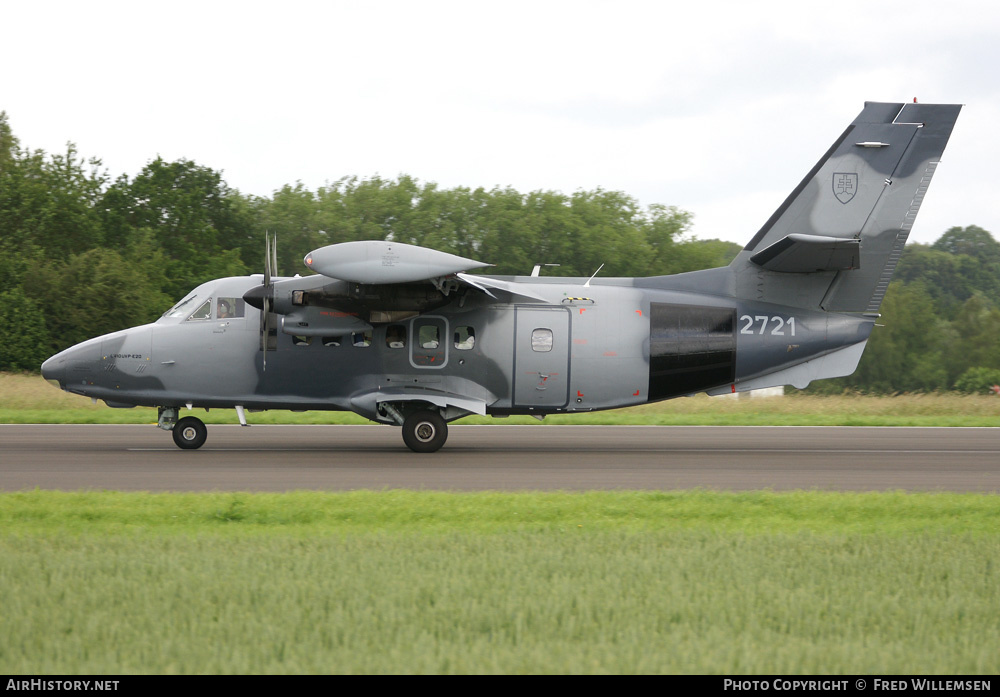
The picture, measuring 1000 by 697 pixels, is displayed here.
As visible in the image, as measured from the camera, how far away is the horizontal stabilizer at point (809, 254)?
16188 mm

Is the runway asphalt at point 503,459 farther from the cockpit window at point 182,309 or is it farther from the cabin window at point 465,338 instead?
the cockpit window at point 182,309

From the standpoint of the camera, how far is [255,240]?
55281 mm

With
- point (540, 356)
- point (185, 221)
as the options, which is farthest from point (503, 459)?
point (185, 221)

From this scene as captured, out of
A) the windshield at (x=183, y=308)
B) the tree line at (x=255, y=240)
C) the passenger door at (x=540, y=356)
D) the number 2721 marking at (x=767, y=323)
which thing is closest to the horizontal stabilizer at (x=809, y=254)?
the number 2721 marking at (x=767, y=323)

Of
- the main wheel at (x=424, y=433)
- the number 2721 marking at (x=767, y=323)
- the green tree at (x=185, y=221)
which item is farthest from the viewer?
the green tree at (x=185, y=221)

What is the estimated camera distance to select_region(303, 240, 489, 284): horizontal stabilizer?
51.6ft

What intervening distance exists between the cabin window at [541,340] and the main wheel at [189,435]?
6.55 meters

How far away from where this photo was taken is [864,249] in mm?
17703

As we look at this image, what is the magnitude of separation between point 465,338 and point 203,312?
517cm

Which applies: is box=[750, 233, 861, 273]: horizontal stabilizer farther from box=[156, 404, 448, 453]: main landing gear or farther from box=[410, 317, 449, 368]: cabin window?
box=[156, 404, 448, 453]: main landing gear

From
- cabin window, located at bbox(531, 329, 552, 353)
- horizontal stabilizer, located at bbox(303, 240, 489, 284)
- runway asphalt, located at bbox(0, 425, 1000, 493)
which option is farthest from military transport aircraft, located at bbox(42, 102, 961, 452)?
runway asphalt, located at bbox(0, 425, 1000, 493)

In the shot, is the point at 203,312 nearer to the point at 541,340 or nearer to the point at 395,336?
the point at 395,336

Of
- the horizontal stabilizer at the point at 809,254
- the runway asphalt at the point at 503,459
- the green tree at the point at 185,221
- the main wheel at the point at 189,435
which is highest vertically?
the green tree at the point at 185,221
